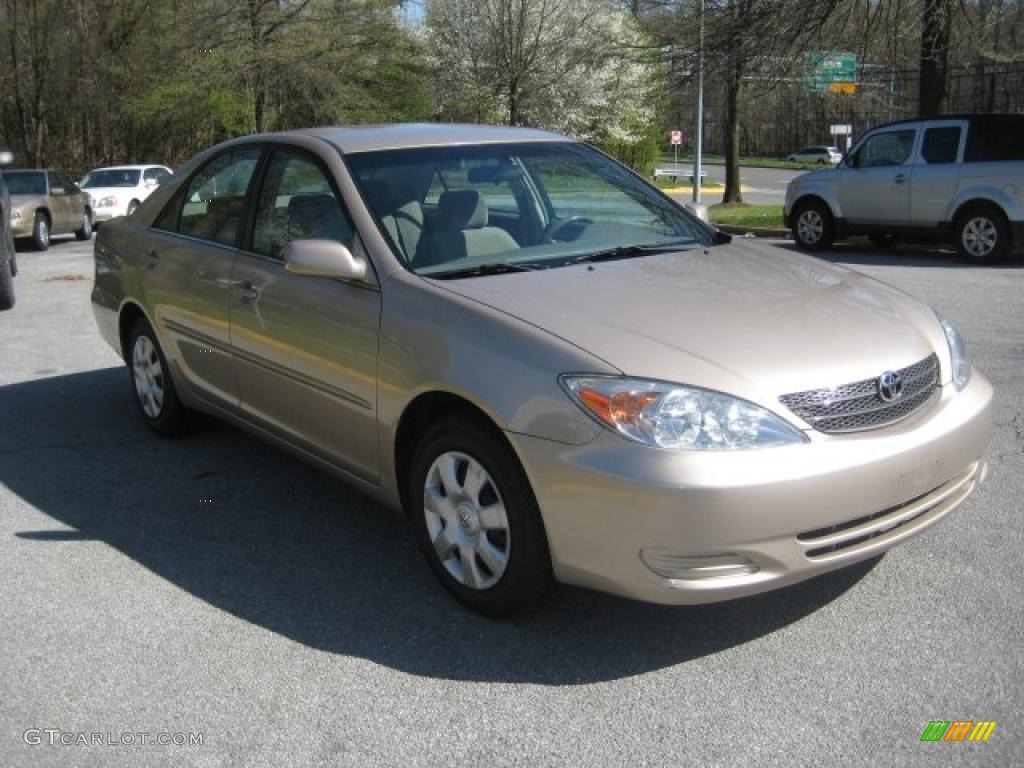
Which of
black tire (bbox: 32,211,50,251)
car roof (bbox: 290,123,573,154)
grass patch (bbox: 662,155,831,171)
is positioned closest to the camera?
car roof (bbox: 290,123,573,154)

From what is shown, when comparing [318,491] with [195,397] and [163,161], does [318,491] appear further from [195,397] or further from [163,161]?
[163,161]

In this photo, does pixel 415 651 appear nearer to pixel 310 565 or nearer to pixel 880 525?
pixel 310 565

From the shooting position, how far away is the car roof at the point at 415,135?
4648mm

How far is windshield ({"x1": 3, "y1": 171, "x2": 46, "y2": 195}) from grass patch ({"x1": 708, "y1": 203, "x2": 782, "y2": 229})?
457 inches

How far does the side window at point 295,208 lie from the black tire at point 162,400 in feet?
4.00

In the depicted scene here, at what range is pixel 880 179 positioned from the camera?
1440 centimetres

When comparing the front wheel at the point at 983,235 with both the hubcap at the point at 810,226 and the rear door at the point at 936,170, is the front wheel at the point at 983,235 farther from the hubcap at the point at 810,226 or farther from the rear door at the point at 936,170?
the hubcap at the point at 810,226

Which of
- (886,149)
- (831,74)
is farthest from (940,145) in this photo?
(831,74)

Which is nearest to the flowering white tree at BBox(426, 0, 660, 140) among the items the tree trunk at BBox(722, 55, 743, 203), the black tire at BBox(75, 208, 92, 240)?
the tree trunk at BBox(722, 55, 743, 203)

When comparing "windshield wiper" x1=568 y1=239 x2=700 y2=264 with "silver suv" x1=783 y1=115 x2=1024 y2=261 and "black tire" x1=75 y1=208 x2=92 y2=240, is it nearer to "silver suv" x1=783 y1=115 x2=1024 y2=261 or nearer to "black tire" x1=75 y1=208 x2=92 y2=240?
"silver suv" x1=783 y1=115 x2=1024 y2=261

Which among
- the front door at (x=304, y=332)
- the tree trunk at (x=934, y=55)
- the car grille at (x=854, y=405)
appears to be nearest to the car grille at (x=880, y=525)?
the car grille at (x=854, y=405)

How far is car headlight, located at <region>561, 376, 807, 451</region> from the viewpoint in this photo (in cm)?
318

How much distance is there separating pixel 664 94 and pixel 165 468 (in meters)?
17.2

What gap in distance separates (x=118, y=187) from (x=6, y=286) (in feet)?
44.1
